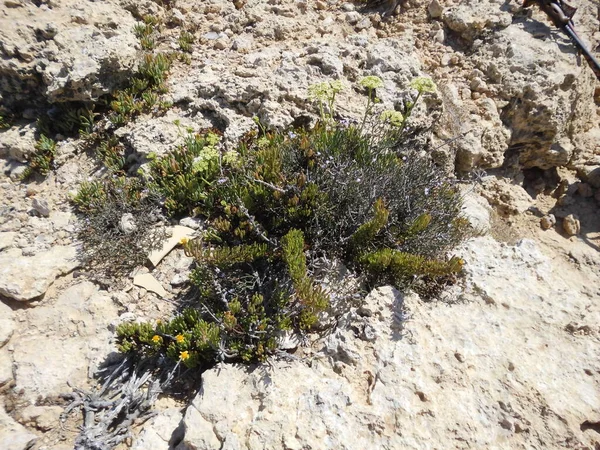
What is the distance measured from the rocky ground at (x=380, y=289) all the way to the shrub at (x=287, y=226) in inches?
11.5

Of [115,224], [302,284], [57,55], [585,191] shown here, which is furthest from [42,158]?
[585,191]

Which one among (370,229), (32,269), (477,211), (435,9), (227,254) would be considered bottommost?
(32,269)

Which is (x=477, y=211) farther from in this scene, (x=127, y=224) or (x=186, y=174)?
(x=127, y=224)

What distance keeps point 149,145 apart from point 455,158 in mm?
4220

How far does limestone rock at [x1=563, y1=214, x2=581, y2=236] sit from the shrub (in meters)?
2.51

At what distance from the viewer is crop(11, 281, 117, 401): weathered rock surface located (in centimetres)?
342

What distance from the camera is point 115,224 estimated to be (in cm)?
452

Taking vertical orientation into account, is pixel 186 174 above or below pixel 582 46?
below

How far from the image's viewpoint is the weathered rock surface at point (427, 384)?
2711mm

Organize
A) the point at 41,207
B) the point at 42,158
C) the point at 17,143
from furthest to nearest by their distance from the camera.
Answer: the point at 17,143
the point at 42,158
the point at 41,207

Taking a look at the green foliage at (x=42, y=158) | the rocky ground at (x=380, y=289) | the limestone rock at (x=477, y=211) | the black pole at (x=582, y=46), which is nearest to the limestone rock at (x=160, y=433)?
the rocky ground at (x=380, y=289)

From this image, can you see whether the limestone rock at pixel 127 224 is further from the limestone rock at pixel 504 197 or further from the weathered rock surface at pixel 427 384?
the limestone rock at pixel 504 197

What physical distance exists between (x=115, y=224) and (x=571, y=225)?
252 inches

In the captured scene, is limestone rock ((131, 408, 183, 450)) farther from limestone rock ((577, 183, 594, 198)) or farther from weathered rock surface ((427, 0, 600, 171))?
limestone rock ((577, 183, 594, 198))
